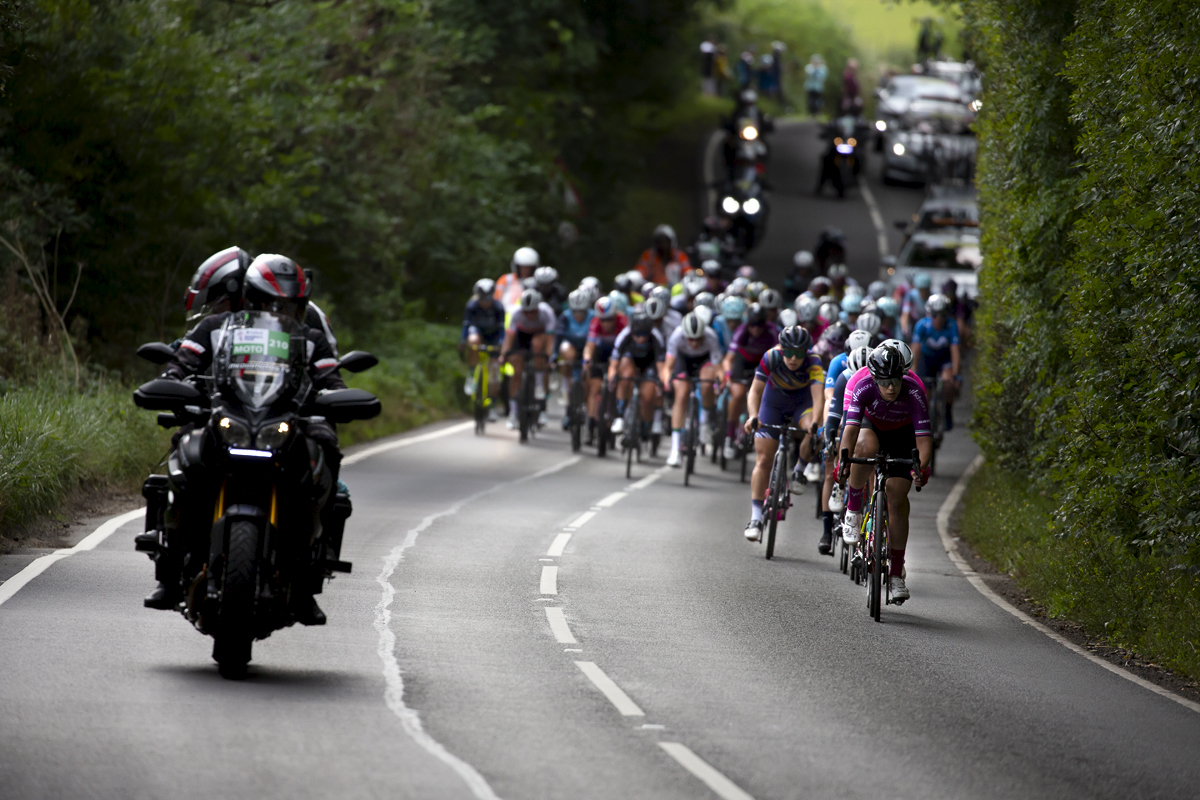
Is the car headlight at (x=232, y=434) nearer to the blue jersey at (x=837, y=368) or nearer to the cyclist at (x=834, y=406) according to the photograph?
the cyclist at (x=834, y=406)

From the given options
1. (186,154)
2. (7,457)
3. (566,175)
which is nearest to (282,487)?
(7,457)

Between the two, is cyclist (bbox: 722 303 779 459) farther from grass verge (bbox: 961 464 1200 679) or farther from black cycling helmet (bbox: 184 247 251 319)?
black cycling helmet (bbox: 184 247 251 319)

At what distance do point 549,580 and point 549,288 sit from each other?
45.4 feet

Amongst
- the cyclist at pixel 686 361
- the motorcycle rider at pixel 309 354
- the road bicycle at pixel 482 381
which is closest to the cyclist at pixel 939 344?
the cyclist at pixel 686 361

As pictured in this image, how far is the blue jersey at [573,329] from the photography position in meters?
26.2

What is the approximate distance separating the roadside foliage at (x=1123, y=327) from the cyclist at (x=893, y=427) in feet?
4.14

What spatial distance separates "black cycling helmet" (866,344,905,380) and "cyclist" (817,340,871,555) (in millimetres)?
1071

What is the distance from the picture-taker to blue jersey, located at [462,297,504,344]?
87.6ft

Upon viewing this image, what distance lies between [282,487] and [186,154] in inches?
624

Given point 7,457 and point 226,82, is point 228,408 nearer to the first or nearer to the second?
point 7,457

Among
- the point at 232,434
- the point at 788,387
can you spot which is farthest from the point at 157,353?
the point at 788,387

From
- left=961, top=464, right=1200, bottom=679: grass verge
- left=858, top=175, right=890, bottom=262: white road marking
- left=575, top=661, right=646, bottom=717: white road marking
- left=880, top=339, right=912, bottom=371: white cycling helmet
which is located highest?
left=858, top=175, right=890, bottom=262: white road marking

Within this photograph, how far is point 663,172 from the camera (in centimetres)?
5866

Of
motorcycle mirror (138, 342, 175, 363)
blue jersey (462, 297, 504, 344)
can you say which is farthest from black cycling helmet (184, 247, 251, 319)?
blue jersey (462, 297, 504, 344)
